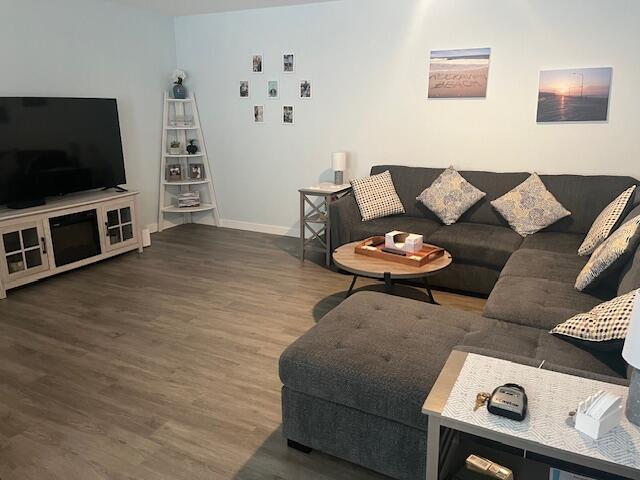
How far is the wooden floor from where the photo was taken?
209cm

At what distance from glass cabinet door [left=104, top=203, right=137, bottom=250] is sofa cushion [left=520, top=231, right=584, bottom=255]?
362 cm

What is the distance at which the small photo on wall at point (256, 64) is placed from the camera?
529cm

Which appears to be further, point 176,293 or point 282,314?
point 176,293

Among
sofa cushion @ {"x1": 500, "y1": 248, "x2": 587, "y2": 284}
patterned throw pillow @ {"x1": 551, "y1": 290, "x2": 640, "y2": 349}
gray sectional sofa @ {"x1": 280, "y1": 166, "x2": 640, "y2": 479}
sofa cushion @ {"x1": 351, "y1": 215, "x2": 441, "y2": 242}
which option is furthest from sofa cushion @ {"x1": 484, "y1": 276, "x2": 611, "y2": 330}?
sofa cushion @ {"x1": 351, "y1": 215, "x2": 441, "y2": 242}

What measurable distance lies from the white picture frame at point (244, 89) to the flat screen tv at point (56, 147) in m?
1.37

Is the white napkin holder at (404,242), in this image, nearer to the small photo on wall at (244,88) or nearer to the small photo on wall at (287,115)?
the small photo on wall at (287,115)

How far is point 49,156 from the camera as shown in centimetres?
418

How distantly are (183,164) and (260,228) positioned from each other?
1.25 m

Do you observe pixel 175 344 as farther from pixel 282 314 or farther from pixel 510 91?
pixel 510 91

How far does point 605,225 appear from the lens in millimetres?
3154

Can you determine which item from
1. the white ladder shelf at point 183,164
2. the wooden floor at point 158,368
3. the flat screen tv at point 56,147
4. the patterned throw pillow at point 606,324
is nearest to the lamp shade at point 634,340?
the patterned throw pillow at point 606,324

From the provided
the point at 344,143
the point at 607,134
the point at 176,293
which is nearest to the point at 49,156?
the point at 176,293

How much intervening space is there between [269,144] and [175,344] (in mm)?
2960

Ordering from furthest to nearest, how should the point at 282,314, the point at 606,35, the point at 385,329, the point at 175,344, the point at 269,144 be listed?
the point at 269,144, the point at 606,35, the point at 282,314, the point at 175,344, the point at 385,329
